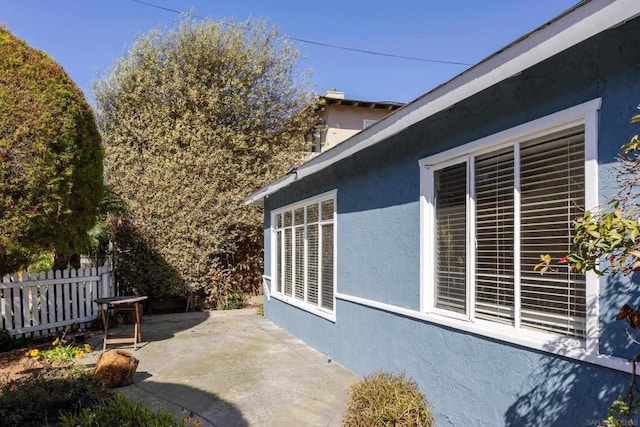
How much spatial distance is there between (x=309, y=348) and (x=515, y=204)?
17.1 feet

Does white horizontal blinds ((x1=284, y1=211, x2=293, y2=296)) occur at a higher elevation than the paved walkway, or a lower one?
higher

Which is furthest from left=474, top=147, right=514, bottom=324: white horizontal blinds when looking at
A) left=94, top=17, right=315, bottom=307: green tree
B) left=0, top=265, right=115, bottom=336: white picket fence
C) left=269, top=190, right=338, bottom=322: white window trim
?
left=94, top=17, right=315, bottom=307: green tree

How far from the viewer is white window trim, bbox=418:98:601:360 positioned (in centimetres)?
266

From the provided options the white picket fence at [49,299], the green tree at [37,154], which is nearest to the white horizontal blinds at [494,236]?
the green tree at [37,154]

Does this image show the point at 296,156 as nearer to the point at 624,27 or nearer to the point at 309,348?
the point at 309,348

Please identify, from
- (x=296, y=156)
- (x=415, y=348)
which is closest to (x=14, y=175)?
(x=415, y=348)

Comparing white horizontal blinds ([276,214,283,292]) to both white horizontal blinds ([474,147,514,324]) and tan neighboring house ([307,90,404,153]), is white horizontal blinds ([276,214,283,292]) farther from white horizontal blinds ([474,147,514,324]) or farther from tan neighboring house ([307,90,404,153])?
white horizontal blinds ([474,147,514,324])

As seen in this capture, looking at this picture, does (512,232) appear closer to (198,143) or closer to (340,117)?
(198,143)

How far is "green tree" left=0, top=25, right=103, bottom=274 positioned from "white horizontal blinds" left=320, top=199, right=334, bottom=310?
3874mm

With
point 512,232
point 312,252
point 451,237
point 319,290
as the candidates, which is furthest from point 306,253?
point 512,232

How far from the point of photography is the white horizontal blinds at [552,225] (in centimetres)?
288

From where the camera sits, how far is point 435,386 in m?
4.19

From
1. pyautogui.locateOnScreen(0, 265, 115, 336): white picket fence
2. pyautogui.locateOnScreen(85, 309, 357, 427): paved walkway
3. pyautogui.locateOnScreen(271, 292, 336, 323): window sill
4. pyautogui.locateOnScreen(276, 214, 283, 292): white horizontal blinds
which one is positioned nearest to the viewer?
pyautogui.locateOnScreen(85, 309, 357, 427): paved walkway

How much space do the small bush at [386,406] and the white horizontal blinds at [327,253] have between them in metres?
2.89
